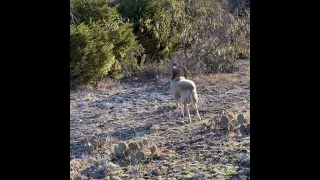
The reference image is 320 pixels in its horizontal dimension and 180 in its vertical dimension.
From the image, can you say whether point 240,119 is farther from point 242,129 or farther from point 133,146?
point 133,146

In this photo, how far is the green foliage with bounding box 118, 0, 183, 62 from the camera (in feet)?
40.1

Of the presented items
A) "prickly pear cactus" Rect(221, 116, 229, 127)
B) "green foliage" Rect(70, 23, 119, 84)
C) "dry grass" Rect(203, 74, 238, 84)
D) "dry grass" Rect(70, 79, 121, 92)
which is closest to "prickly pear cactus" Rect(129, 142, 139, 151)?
"prickly pear cactus" Rect(221, 116, 229, 127)

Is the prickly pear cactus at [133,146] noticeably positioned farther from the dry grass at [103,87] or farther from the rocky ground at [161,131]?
the dry grass at [103,87]

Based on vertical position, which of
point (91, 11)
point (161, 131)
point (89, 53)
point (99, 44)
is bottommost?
point (161, 131)

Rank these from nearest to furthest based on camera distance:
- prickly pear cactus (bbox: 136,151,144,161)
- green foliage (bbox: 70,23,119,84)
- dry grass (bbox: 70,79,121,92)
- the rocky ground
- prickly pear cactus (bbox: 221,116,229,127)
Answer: the rocky ground
prickly pear cactus (bbox: 136,151,144,161)
prickly pear cactus (bbox: 221,116,229,127)
green foliage (bbox: 70,23,119,84)
dry grass (bbox: 70,79,121,92)

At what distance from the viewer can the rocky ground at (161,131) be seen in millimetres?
5199

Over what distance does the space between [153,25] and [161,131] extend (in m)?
5.93

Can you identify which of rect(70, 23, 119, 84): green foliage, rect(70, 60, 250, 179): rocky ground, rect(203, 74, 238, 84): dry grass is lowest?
rect(70, 60, 250, 179): rocky ground

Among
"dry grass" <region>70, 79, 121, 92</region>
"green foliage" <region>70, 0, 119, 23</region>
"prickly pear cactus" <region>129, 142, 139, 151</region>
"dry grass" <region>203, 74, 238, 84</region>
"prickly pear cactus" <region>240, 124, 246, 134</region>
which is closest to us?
"prickly pear cactus" <region>129, 142, 139, 151</region>

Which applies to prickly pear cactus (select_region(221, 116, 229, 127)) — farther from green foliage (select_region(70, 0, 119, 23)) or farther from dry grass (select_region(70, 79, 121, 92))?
green foliage (select_region(70, 0, 119, 23))

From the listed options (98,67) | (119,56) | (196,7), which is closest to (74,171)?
(98,67)

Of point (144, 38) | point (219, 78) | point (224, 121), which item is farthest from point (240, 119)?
point (144, 38)

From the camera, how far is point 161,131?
6.89 metres

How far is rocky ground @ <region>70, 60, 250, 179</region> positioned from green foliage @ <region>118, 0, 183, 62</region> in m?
1.52
